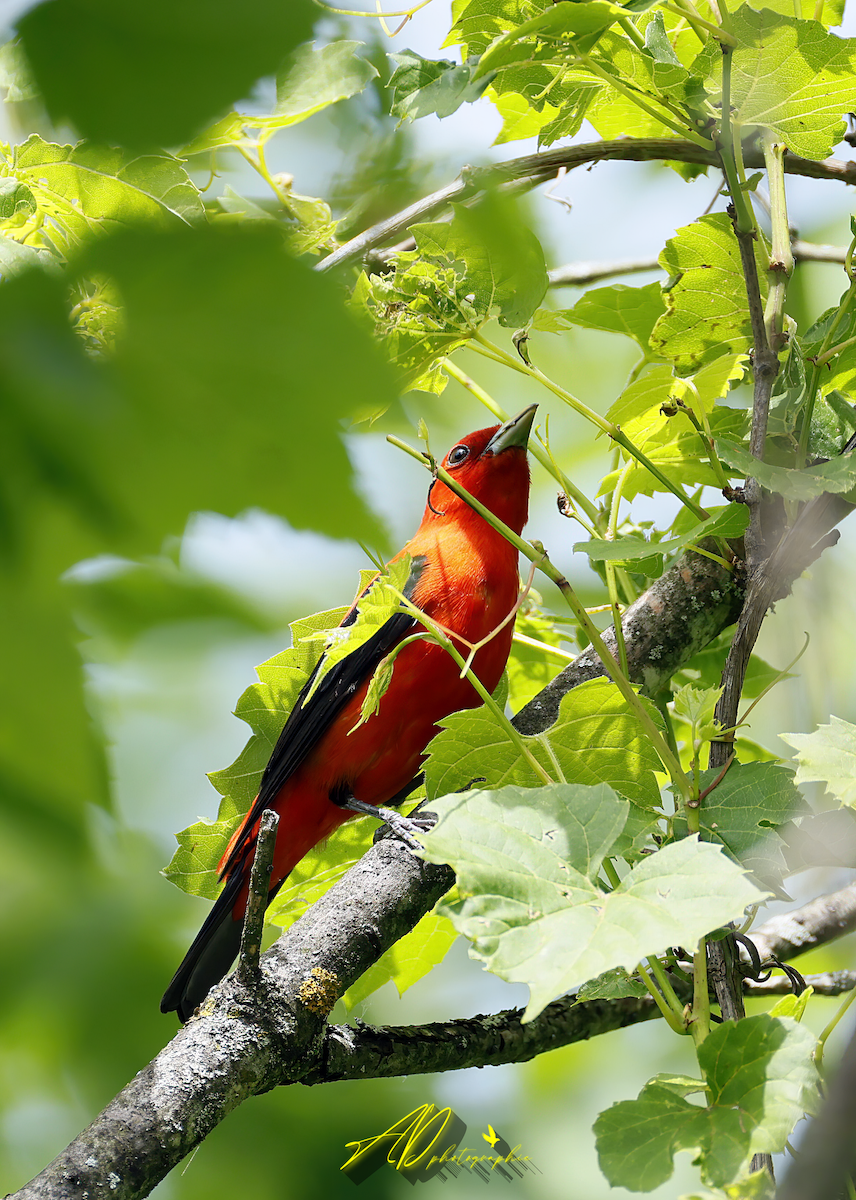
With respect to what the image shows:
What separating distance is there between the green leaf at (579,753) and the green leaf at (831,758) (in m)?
0.28

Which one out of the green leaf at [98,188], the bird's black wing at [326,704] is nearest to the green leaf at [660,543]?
the green leaf at [98,188]

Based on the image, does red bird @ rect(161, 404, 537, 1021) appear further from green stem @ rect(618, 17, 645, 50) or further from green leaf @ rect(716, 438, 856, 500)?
green stem @ rect(618, 17, 645, 50)

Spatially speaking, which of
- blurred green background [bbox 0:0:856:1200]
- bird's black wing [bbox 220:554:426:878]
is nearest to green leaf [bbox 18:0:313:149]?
blurred green background [bbox 0:0:856:1200]

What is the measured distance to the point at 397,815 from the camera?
2.56 meters

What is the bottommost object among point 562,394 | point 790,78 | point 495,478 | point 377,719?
point 377,719

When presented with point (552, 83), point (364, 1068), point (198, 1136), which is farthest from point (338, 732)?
point (552, 83)

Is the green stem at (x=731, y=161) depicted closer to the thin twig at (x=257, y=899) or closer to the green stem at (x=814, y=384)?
the green stem at (x=814, y=384)

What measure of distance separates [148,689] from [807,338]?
1.77 metres

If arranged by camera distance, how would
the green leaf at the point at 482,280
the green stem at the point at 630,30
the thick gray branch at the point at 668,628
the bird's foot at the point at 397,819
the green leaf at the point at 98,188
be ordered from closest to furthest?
1. the green leaf at the point at 98,188
2. the green leaf at the point at 482,280
3. the green stem at the point at 630,30
4. the thick gray branch at the point at 668,628
5. the bird's foot at the point at 397,819

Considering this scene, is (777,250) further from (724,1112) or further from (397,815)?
(397,815)

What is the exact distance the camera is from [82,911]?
53cm

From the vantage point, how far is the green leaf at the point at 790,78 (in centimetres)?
154

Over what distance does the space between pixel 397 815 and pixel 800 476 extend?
57.5 inches

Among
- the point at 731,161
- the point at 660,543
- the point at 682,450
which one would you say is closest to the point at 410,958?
the point at 660,543
